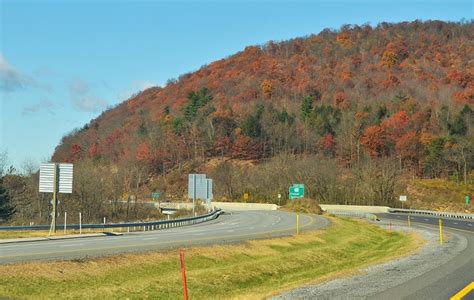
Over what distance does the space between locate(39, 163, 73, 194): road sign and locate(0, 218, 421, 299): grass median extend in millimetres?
14164

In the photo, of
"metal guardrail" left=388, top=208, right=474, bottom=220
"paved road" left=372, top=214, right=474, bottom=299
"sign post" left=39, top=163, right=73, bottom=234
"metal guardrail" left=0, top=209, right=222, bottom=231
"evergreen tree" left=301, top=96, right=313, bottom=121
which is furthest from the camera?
"evergreen tree" left=301, top=96, right=313, bottom=121

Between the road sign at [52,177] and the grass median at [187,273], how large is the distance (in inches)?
558

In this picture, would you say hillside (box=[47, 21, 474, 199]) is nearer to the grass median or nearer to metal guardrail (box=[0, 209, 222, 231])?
metal guardrail (box=[0, 209, 222, 231])

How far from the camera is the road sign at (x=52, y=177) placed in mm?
37062

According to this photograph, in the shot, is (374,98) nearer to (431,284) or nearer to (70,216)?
(70,216)

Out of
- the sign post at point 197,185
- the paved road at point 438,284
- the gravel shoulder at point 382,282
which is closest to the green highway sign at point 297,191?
the sign post at point 197,185

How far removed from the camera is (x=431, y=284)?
15594 mm

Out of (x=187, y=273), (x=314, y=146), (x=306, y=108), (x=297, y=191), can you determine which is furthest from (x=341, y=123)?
(x=187, y=273)

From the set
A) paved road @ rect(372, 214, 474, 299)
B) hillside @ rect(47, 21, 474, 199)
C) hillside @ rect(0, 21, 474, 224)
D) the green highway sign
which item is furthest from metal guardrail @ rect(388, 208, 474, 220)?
paved road @ rect(372, 214, 474, 299)

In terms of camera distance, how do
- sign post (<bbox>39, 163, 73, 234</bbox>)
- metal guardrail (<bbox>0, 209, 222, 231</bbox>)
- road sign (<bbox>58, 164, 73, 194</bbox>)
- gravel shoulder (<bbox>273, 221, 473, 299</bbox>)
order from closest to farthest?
1. gravel shoulder (<bbox>273, 221, 473, 299</bbox>)
2. sign post (<bbox>39, 163, 73, 234</bbox>)
3. road sign (<bbox>58, 164, 73, 194</bbox>)
4. metal guardrail (<bbox>0, 209, 222, 231</bbox>)

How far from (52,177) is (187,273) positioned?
64.6 ft

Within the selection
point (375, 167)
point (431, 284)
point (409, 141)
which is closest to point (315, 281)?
point (431, 284)

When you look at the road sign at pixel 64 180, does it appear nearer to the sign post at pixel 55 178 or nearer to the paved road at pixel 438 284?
the sign post at pixel 55 178

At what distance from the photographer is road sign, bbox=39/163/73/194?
122 ft
